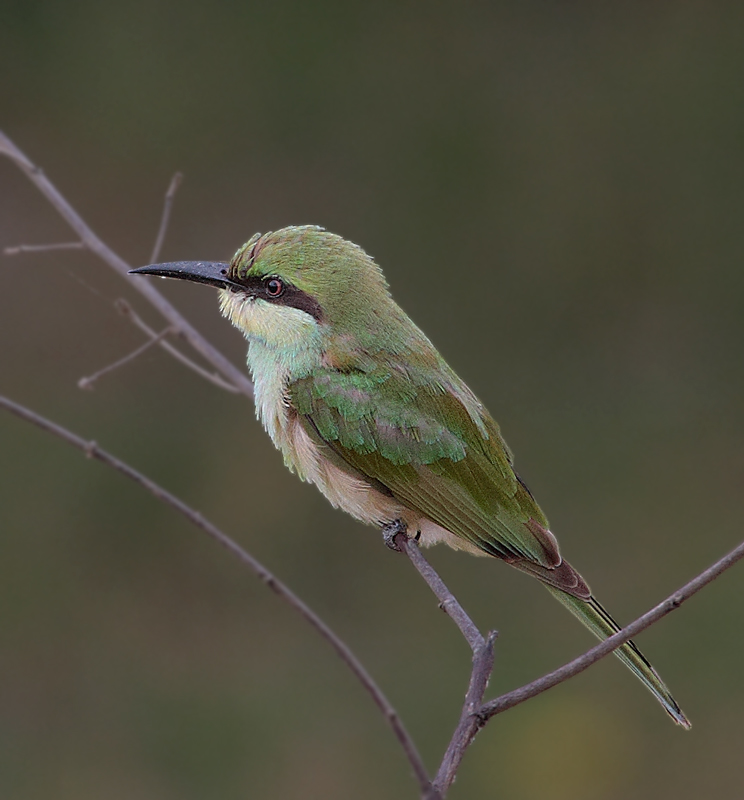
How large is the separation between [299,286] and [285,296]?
0.03m

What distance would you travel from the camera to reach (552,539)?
1537mm

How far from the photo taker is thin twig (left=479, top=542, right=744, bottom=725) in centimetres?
83

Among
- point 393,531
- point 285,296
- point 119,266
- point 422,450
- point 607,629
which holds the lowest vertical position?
point 607,629

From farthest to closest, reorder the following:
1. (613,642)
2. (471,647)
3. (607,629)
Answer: (607,629), (471,647), (613,642)

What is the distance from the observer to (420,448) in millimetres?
1531

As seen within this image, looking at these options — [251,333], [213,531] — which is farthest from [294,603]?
[251,333]

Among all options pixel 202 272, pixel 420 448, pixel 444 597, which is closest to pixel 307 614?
pixel 444 597

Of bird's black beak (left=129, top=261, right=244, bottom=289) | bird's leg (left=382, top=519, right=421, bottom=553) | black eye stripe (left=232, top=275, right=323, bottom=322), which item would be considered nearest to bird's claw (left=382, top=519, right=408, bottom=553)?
bird's leg (left=382, top=519, right=421, bottom=553)

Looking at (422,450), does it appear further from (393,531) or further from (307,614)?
(307,614)

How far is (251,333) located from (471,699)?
854 millimetres

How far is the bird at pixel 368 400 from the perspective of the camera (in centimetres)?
153

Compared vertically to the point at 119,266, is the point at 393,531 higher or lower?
lower

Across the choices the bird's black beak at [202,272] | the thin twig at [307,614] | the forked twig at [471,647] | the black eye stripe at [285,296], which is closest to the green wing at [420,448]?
the black eye stripe at [285,296]

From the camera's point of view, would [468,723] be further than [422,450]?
No
